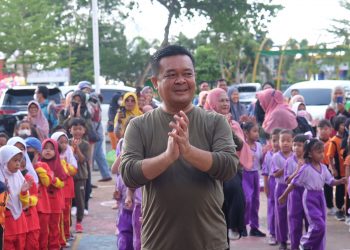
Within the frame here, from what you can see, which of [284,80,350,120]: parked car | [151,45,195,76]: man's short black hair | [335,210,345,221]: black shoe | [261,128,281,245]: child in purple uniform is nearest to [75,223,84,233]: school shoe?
[261,128,281,245]: child in purple uniform

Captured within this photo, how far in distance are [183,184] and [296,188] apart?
4.82 meters

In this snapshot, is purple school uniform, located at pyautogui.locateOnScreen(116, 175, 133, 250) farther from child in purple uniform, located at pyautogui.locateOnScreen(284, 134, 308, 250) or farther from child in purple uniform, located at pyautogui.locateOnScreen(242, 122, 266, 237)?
child in purple uniform, located at pyautogui.locateOnScreen(242, 122, 266, 237)

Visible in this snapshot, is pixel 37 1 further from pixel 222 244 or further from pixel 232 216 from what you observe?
pixel 222 244

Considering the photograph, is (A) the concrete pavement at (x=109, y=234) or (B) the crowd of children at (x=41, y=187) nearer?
(B) the crowd of children at (x=41, y=187)

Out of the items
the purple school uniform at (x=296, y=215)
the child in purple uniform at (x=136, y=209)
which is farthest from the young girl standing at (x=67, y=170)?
the purple school uniform at (x=296, y=215)

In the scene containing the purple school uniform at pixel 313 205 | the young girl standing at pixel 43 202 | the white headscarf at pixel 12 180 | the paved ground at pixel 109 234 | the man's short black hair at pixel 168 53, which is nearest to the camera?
the man's short black hair at pixel 168 53

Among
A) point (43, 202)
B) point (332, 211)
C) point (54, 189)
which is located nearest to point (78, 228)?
point (54, 189)

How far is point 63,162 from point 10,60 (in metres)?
33.4

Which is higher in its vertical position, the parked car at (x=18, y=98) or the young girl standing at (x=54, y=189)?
the parked car at (x=18, y=98)

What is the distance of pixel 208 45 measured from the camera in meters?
52.7

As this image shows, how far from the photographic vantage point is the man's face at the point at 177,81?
396cm

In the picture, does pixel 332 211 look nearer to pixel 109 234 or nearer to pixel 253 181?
pixel 253 181

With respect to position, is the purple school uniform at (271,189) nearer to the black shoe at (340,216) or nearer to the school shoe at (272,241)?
the school shoe at (272,241)

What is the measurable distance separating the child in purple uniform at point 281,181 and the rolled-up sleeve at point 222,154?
4.94m
